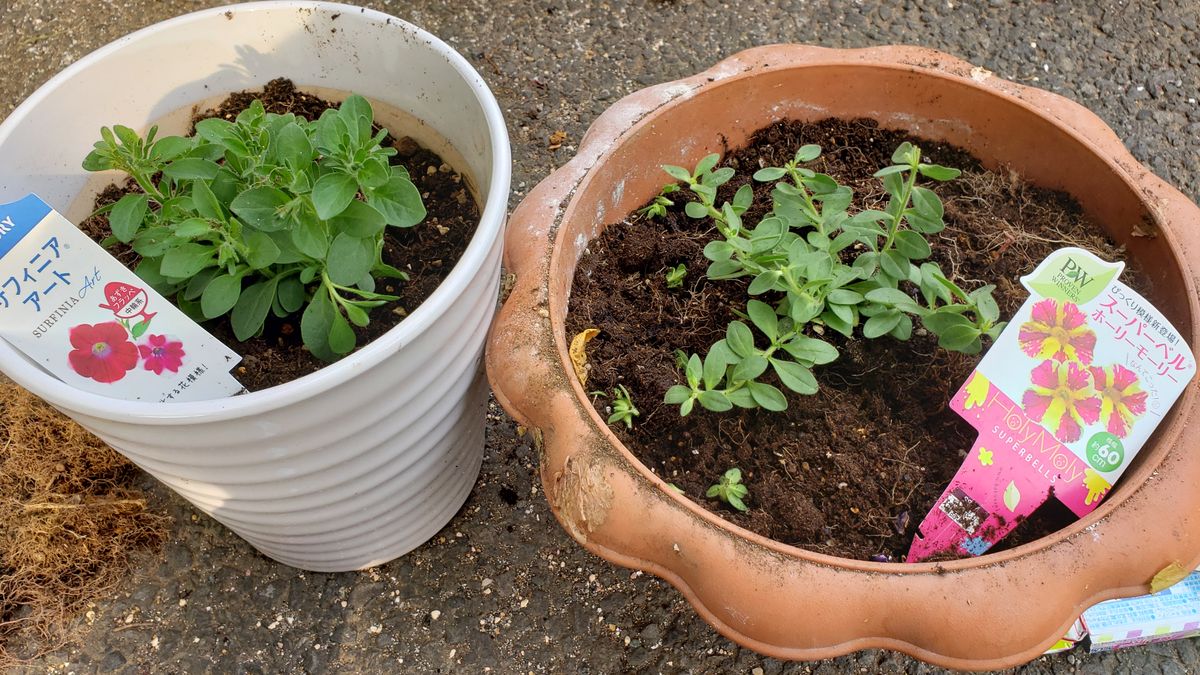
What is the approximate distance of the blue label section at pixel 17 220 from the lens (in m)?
0.88

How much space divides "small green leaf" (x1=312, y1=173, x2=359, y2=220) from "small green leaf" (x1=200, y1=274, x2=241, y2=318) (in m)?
0.17

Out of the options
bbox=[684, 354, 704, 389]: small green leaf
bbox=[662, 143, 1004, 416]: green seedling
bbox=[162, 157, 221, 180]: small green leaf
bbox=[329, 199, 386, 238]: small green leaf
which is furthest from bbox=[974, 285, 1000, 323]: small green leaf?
bbox=[162, 157, 221, 180]: small green leaf

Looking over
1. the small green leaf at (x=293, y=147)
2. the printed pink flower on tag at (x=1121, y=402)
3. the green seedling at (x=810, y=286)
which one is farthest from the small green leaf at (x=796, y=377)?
the small green leaf at (x=293, y=147)

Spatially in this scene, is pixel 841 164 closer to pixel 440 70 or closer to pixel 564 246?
pixel 564 246

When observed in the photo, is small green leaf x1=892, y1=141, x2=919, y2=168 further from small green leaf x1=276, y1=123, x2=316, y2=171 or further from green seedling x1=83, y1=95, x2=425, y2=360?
small green leaf x1=276, y1=123, x2=316, y2=171

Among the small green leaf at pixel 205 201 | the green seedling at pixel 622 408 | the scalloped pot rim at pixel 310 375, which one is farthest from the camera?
the green seedling at pixel 622 408

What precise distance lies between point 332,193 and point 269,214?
0.34 feet

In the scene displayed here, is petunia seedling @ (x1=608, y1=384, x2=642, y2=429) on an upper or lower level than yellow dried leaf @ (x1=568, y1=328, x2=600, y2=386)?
lower

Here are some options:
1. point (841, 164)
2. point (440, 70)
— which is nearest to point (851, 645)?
point (841, 164)

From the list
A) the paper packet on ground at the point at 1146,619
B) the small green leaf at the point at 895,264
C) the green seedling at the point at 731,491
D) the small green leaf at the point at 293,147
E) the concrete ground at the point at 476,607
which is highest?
the small green leaf at the point at 293,147

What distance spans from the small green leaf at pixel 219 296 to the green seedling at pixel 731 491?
2.02 ft

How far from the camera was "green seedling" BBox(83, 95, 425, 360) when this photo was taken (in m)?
0.94

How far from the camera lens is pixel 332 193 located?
0.91 metres

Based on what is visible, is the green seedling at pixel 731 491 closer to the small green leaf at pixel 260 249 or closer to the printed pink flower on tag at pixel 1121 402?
the printed pink flower on tag at pixel 1121 402
